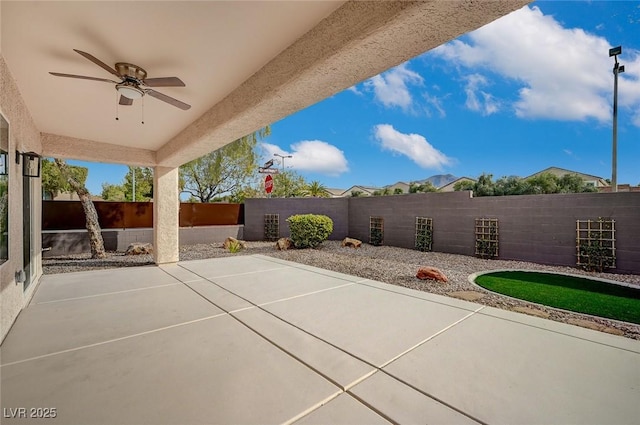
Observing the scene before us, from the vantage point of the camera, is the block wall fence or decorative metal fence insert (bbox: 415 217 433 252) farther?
decorative metal fence insert (bbox: 415 217 433 252)

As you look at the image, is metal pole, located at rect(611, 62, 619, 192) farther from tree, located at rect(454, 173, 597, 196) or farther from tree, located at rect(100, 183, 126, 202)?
tree, located at rect(100, 183, 126, 202)

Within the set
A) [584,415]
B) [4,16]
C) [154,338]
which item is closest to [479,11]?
[584,415]

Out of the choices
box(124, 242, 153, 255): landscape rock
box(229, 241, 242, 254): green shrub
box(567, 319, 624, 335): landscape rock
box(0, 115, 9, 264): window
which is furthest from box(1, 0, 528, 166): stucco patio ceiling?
box(229, 241, 242, 254): green shrub

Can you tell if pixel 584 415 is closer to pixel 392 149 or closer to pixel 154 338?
pixel 154 338

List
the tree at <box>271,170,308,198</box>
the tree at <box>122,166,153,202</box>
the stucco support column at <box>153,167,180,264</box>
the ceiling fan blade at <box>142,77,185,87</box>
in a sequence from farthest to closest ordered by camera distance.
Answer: the tree at <box>271,170,308,198</box>
the tree at <box>122,166,153,202</box>
the stucco support column at <box>153,167,180,264</box>
the ceiling fan blade at <box>142,77,185,87</box>

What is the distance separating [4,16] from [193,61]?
4.47ft

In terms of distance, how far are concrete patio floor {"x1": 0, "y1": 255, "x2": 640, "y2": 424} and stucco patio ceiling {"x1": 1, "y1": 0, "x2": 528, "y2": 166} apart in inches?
97.3

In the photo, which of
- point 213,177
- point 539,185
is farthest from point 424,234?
point 539,185

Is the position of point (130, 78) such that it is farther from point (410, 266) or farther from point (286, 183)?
A: point (286, 183)

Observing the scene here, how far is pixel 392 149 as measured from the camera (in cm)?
6269

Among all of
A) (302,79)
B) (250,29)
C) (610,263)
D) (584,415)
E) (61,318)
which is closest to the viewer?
(584,415)

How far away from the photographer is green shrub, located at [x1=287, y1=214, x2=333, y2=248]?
9961mm

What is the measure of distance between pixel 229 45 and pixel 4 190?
2636 millimetres

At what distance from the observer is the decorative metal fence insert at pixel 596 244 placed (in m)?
6.30
